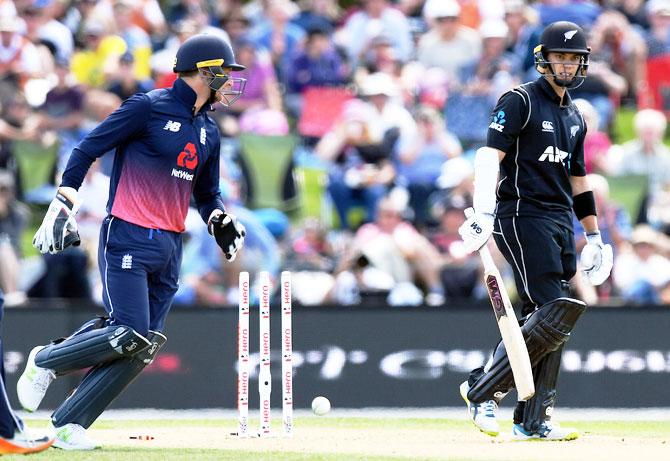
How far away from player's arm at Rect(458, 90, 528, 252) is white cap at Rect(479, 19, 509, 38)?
8.23 metres

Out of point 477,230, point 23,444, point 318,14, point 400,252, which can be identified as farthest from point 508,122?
point 318,14

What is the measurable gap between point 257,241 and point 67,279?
6.45 feet

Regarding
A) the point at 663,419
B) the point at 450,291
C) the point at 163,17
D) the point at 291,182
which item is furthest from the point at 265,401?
the point at 163,17

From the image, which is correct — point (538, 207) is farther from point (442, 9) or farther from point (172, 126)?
point (442, 9)

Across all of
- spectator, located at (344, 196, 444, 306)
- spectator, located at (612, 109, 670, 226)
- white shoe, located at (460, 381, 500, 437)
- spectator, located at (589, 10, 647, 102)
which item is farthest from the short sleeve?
spectator, located at (589, 10, 647, 102)

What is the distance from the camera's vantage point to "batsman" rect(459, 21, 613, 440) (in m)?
8.32

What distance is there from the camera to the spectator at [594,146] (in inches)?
588

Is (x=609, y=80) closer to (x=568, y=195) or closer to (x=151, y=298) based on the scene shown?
(x=568, y=195)

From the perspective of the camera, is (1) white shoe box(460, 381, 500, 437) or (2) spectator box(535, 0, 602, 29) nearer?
(1) white shoe box(460, 381, 500, 437)

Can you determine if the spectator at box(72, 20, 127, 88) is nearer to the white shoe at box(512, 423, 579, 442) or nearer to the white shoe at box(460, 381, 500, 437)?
the white shoe at box(460, 381, 500, 437)

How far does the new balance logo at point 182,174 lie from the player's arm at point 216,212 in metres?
0.24

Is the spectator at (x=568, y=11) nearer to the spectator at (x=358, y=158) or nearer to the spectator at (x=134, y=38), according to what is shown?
the spectator at (x=358, y=158)

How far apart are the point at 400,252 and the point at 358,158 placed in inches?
70.1

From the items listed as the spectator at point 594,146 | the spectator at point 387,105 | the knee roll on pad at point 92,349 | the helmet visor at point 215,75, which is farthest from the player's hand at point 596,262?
the spectator at point 387,105
